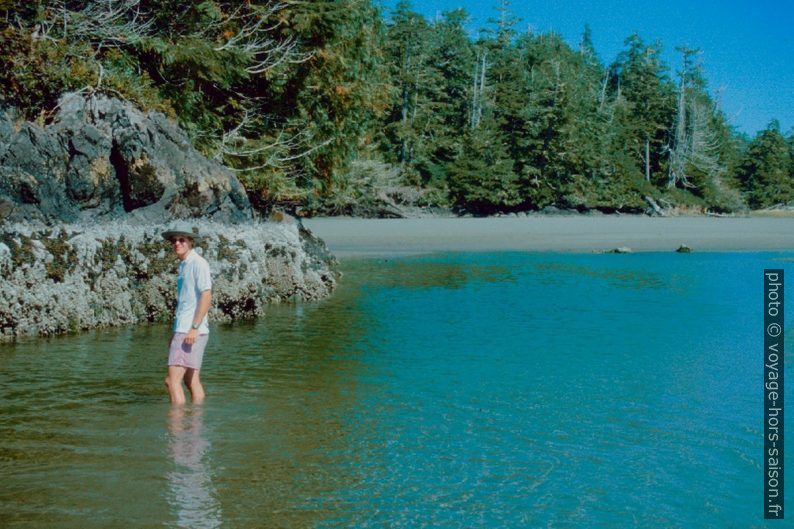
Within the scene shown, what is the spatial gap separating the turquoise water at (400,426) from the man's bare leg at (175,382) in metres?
0.17

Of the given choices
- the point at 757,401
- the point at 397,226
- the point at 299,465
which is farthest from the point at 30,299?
the point at 397,226

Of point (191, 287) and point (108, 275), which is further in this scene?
point (108, 275)

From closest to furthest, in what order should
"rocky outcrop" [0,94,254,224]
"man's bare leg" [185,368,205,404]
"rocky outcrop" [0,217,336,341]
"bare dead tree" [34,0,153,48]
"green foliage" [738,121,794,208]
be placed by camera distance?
"man's bare leg" [185,368,205,404], "rocky outcrop" [0,217,336,341], "rocky outcrop" [0,94,254,224], "bare dead tree" [34,0,153,48], "green foliage" [738,121,794,208]

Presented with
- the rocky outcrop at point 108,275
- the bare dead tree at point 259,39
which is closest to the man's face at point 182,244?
the rocky outcrop at point 108,275

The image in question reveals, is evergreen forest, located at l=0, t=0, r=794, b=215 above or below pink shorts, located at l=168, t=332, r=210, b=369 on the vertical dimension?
above

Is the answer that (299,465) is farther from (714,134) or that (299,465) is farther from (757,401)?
(714,134)

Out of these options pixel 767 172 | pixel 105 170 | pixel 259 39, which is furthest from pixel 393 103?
pixel 767 172

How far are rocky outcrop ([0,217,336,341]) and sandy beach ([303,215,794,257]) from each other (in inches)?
639

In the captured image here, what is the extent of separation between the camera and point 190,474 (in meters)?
6.76

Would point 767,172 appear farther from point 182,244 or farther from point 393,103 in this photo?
point 182,244

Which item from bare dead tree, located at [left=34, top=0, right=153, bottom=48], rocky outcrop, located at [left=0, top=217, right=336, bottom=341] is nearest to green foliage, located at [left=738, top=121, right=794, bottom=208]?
bare dead tree, located at [left=34, top=0, right=153, bottom=48]

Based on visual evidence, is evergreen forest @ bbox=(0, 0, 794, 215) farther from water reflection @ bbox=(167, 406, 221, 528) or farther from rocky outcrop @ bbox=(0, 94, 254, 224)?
water reflection @ bbox=(167, 406, 221, 528)

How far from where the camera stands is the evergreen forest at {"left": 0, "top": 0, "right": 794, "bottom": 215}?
18.2 meters

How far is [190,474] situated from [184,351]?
83.6 inches
